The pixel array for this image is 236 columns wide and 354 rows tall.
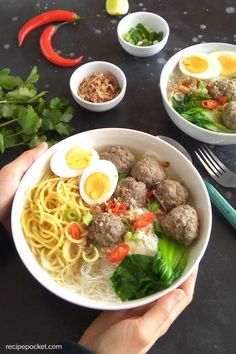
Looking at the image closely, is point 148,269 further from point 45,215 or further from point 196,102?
point 196,102

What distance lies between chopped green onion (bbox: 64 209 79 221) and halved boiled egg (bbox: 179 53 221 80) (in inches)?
39.7

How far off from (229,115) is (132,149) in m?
0.51

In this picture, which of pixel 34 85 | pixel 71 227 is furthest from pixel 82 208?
pixel 34 85

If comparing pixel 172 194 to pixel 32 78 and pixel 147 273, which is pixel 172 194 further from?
pixel 32 78

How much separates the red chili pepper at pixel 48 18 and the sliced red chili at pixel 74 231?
1487mm

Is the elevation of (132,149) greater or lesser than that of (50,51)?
lesser

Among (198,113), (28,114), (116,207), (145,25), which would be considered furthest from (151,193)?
(145,25)

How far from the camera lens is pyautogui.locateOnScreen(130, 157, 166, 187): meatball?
1711 mm

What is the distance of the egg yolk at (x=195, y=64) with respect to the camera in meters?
2.10

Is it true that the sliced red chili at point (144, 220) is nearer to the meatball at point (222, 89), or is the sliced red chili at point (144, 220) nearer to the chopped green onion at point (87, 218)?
the chopped green onion at point (87, 218)

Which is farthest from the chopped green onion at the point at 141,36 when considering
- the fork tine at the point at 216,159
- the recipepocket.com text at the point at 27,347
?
the recipepocket.com text at the point at 27,347

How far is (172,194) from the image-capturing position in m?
1.66

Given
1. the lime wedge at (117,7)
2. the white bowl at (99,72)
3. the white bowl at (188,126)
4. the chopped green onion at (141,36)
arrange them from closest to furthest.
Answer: the white bowl at (188,126) < the white bowl at (99,72) < the chopped green onion at (141,36) < the lime wedge at (117,7)

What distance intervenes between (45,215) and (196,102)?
100cm
